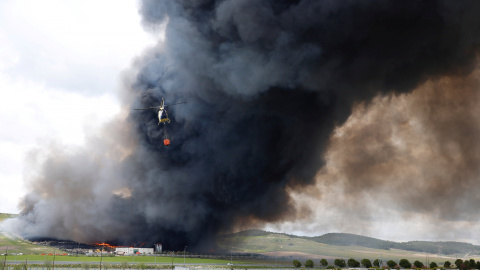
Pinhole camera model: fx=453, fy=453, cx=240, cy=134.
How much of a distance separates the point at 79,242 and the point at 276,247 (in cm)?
8326

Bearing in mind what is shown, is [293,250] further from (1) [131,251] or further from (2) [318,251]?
(1) [131,251]

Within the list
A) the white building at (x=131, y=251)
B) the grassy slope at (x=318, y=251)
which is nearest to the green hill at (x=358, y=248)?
the grassy slope at (x=318, y=251)

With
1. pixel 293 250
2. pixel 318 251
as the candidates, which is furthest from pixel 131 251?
pixel 293 250

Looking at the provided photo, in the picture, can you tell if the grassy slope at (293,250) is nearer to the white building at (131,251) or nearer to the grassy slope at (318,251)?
the grassy slope at (318,251)

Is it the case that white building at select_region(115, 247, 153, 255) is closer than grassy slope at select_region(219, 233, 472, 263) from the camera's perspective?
Yes

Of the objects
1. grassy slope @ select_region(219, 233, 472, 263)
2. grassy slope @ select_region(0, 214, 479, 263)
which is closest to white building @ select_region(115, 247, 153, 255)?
grassy slope @ select_region(0, 214, 479, 263)

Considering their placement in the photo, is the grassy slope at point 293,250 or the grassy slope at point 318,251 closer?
the grassy slope at point 293,250

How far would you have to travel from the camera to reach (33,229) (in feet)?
545

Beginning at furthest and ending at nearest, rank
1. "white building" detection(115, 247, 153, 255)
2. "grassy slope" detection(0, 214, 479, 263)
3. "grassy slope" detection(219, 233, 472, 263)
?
"grassy slope" detection(219, 233, 472, 263)
"grassy slope" detection(0, 214, 479, 263)
"white building" detection(115, 247, 153, 255)

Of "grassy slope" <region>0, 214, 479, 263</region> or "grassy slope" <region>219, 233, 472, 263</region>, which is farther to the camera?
"grassy slope" <region>219, 233, 472, 263</region>

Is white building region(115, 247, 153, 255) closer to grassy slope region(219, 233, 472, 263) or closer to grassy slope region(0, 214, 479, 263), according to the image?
grassy slope region(0, 214, 479, 263)

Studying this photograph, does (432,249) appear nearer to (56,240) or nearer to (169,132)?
(169,132)

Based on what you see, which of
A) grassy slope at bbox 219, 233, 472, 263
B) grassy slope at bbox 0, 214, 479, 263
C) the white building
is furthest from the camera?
grassy slope at bbox 219, 233, 472, 263

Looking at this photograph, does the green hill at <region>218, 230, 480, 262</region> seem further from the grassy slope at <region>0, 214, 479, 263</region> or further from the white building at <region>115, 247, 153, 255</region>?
the white building at <region>115, 247, 153, 255</region>
